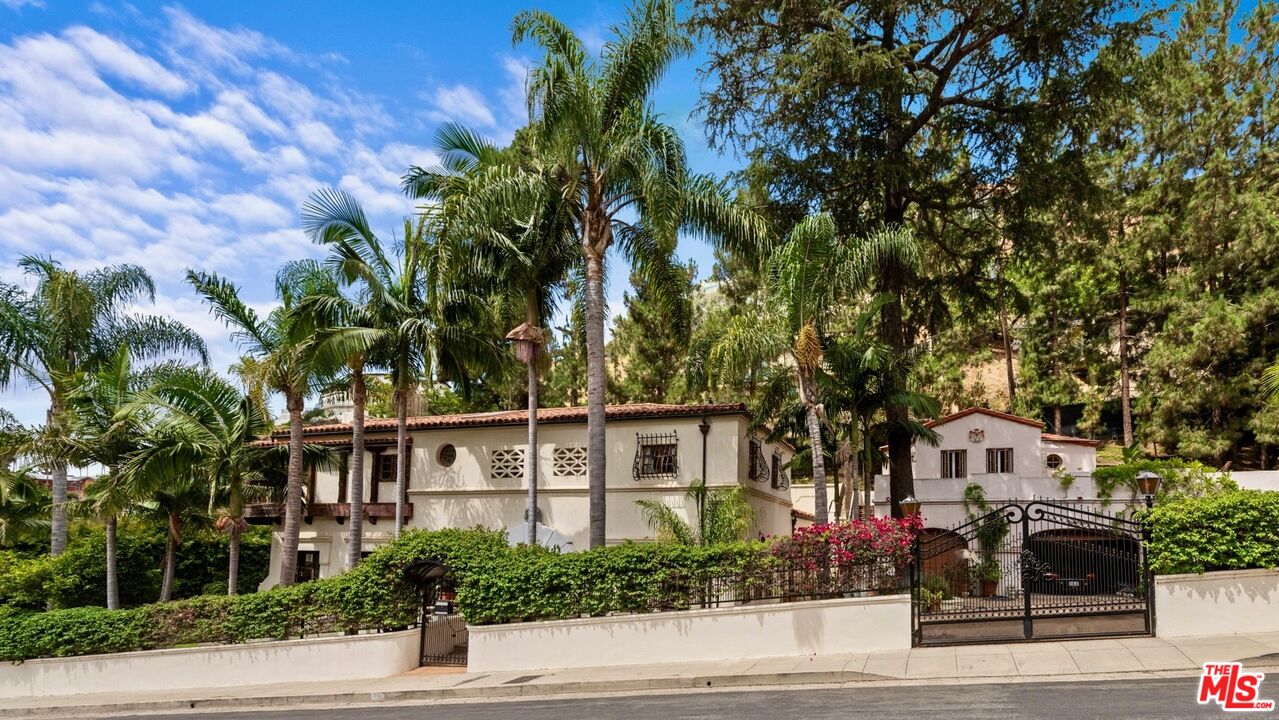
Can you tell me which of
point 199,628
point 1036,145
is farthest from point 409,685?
point 1036,145

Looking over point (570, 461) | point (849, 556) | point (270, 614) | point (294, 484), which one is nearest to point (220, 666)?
point (270, 614)

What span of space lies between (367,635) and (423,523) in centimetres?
770

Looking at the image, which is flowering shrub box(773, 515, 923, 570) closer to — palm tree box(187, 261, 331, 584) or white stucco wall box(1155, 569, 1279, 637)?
white stucco wall box(1155, 569, 1279, 637)

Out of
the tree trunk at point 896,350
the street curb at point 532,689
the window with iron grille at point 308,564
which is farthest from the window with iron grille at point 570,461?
the street curb at point 532,689

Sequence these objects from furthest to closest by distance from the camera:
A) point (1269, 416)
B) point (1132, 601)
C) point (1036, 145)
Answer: point (1269, 416)
point (1036, 145)
point (1132, 601)

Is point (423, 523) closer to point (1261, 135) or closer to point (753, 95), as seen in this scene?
point (753, 95)

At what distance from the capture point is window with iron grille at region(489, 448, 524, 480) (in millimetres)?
23406

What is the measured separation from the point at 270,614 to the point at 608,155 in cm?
1146

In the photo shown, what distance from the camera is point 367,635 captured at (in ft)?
54.3

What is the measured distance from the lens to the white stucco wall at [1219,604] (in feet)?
44.1

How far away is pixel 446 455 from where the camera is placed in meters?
24.4

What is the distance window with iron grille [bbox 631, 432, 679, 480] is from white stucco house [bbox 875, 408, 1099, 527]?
792 cm

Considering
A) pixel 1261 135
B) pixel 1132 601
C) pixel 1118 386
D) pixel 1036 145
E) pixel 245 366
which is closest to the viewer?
pixel 1132 601

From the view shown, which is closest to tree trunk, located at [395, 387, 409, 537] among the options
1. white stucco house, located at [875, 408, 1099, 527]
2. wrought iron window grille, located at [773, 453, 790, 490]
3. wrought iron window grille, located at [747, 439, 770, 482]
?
wrought iron window grille, located at [747, 439, 770, 482]
